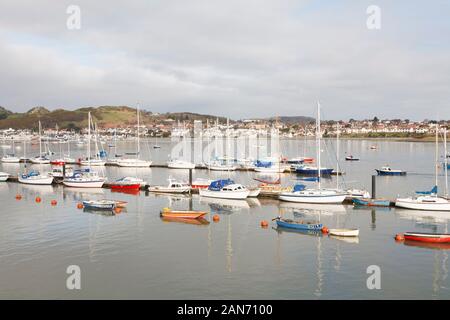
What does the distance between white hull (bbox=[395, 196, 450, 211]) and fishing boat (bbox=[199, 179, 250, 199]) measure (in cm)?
1931

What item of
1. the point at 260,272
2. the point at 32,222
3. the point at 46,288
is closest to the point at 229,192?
the point at 32,222

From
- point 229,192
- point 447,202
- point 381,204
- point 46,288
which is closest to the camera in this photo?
point 46,288

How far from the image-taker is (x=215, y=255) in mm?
32000

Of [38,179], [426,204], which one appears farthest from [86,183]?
[426,204]

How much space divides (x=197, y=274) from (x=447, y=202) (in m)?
32.3

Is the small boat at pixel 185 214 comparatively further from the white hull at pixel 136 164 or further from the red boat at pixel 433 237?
the white hull at pixel 136 164

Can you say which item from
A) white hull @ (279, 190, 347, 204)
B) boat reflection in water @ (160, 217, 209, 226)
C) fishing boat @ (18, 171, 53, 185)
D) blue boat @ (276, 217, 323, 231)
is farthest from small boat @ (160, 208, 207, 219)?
fishing boat @ (18, 171, 53, 185)

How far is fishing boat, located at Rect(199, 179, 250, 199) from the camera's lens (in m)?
55.3

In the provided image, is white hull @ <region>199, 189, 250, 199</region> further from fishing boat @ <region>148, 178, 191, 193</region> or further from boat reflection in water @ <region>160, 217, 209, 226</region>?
boat reflection in water @ <region>160, 217, 209, 226</region>

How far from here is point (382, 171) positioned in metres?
86.5

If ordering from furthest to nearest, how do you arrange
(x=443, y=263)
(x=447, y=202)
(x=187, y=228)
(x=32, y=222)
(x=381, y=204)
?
(x=381, y=204) < (x=447, y=202) < (x=32, y=222) < (x=187, y=228) < (x=443, y=263)

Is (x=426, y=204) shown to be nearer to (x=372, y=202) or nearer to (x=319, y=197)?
(x=372, y=202)

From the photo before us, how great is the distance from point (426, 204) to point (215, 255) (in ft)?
90.6

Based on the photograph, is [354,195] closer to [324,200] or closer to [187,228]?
[324,200]
